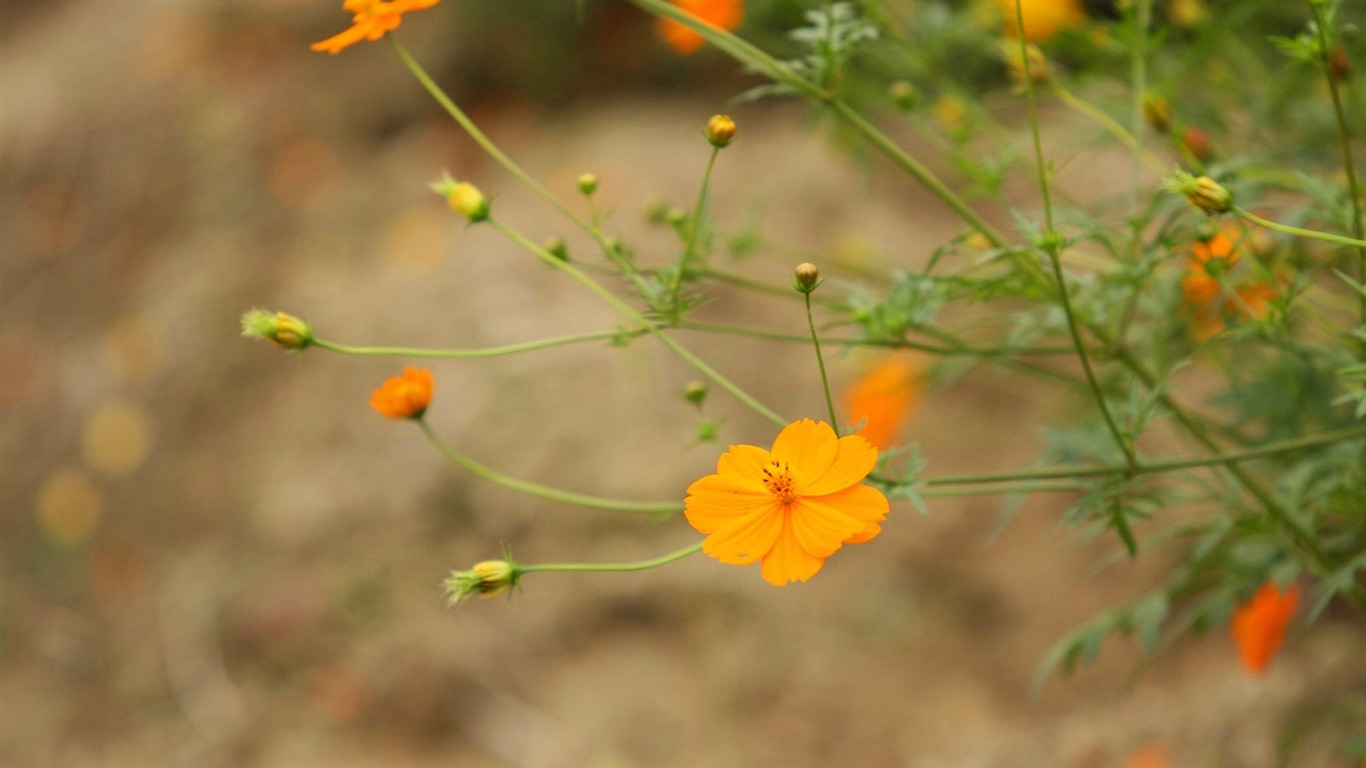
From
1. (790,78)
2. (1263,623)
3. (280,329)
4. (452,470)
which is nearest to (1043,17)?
(790,78)

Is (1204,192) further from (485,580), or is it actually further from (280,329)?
(280,329)

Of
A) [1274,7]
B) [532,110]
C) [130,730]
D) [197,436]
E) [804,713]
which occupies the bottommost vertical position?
[130,730]

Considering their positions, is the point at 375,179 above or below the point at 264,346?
above

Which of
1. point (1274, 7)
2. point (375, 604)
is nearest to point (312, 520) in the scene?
point (375, 604)

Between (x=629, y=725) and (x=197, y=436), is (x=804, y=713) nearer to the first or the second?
(x=629, y=725)

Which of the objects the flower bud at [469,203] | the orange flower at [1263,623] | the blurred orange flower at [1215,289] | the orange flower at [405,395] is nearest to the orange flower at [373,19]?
the flower bud at [469,203]

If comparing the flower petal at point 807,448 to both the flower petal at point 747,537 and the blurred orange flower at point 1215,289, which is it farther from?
the blurred orange flower at point 1215,289

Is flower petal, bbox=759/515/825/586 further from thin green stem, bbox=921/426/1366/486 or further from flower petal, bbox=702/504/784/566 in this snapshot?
thin green stem, bbox=921/426/1366/486
